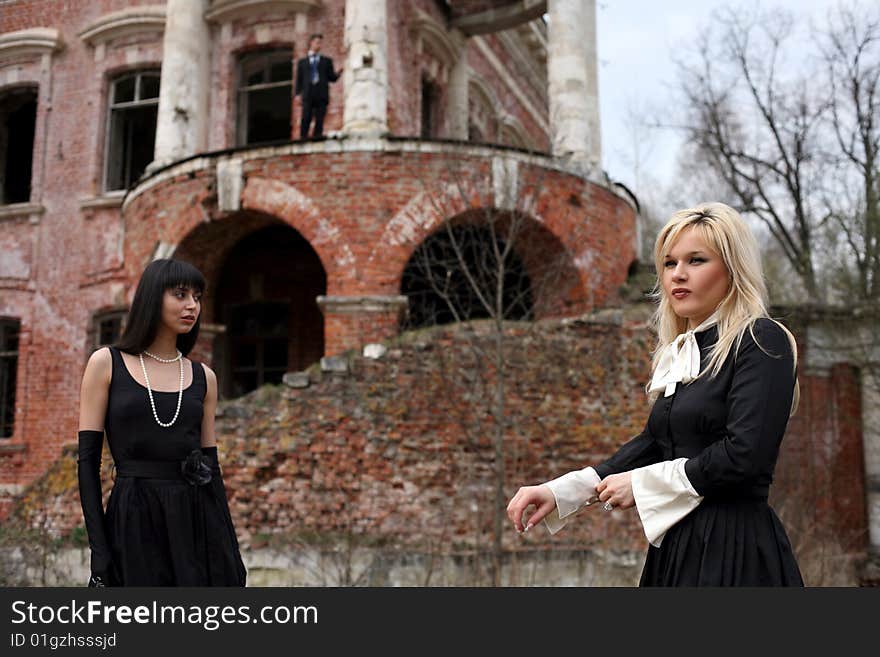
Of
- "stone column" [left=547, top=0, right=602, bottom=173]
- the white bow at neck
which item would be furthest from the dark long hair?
"stone column" [left=547, top=0, right=602, bottom=173]

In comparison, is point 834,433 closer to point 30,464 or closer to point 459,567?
point 459,567

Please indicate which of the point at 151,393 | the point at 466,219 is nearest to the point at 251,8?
the point at 466,219

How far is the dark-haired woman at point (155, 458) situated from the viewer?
3.29 m

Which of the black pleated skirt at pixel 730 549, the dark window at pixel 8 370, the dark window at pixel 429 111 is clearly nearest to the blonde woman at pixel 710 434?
the black pleated skirt at pixel 730 549

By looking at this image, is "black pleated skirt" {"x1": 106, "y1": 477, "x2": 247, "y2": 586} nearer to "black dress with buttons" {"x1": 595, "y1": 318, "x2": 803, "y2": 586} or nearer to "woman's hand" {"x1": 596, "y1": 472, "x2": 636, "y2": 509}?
"woman's hand" {"x1": 596, "y1": 472, "x2": 636, "y2": 509}

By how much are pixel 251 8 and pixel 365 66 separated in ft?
13.7

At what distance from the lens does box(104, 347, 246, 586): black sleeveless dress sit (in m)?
3.31

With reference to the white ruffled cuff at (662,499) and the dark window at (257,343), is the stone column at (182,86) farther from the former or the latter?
the white ruffled cuff at (662,499)

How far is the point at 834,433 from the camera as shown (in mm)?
13477

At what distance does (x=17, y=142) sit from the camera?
1867 cm

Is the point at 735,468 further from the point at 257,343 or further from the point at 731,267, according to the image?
the point at 257,343

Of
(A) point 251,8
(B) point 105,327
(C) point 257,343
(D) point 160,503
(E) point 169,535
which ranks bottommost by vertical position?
(E) point 169,535

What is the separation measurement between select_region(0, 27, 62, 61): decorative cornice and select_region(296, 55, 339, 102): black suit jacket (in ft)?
21.3

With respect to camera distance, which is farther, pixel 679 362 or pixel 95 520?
pixel 95 520
